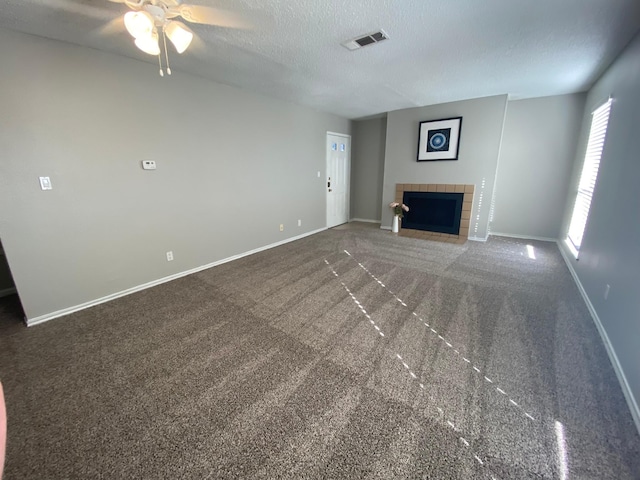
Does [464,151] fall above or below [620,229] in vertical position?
above

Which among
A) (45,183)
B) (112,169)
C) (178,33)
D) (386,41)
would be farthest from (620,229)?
(45,183)

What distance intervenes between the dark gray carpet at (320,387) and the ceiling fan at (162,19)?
208 centimetres

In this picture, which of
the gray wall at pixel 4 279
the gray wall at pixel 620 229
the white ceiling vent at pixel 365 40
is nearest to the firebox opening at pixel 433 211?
the gray wall at pixel 620 229

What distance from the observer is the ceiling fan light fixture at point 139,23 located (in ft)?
5.22

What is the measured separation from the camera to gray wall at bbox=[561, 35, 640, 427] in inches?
66.1

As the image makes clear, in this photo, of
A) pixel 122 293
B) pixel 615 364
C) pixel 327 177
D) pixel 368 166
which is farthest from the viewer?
pixel 368 166

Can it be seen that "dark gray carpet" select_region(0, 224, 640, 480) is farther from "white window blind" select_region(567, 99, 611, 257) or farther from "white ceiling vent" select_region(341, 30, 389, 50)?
"white ceiling vent" select_region(341, 30, 389, 50)

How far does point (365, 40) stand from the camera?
2.32 m

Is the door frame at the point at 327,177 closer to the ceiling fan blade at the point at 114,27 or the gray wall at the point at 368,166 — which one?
the gray wall at the point at 368,166

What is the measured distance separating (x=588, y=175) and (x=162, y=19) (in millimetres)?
4968

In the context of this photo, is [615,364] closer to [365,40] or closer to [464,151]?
[365,40]

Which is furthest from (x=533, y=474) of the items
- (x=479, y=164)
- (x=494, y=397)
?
(x=479, y=164)

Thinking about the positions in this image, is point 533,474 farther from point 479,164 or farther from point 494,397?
point 479,164

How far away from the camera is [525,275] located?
3.22 meters
